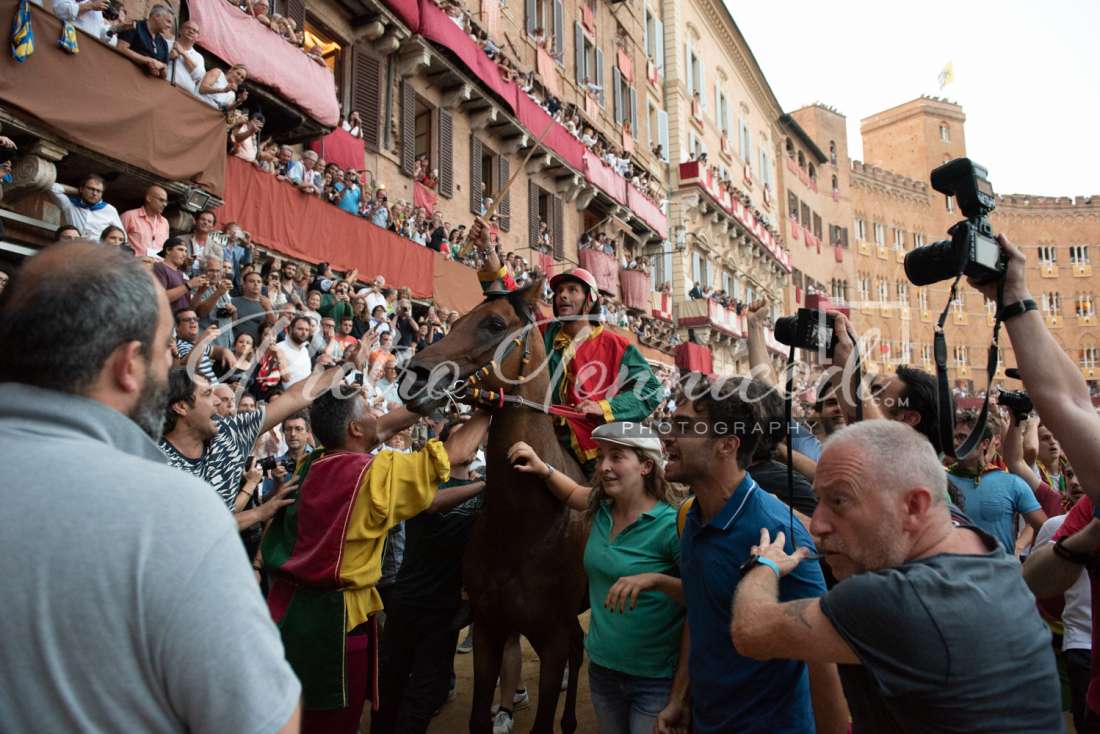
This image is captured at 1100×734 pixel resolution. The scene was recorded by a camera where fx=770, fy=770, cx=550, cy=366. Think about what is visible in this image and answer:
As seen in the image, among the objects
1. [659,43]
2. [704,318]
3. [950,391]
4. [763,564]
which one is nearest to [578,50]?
[659,43]

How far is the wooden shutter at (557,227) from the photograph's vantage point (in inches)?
955

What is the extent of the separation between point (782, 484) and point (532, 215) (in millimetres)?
19574

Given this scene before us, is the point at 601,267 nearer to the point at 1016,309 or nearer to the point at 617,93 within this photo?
the point at 617,93

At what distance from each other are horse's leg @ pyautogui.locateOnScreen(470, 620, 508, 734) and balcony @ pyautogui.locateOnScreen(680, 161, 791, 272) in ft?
105

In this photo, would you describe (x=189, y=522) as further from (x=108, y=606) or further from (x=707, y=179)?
(x=707, y=179)

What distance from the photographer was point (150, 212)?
9031 millimetres

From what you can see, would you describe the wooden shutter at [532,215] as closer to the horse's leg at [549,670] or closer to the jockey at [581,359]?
the jockey at [581,359]

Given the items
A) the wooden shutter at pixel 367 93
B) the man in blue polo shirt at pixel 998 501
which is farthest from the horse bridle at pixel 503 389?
the wooden shutter at pixel 367 93

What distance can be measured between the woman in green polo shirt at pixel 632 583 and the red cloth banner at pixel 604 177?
21865mm

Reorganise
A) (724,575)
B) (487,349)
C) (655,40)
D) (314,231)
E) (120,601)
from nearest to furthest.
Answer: (120,601)
(724,575)
(487,349)
(314,231)
(655,40)

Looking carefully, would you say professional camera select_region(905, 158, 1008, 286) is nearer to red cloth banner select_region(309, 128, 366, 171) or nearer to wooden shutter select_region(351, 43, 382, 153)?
red cloth banner select_region(309, 128, 366, 171)

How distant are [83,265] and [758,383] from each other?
2.68m

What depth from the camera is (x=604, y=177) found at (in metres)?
25.9

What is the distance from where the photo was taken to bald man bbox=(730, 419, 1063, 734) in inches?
71.6
